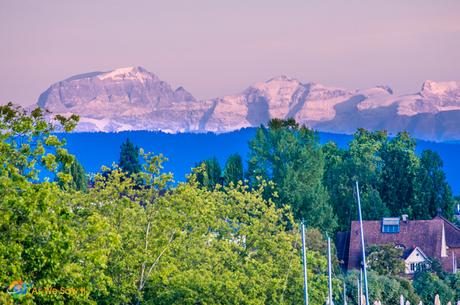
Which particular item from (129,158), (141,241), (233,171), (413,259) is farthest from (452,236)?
(141,241)

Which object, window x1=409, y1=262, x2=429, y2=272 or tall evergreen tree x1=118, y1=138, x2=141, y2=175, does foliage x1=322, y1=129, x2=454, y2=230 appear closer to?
window x1=409, y1=262, x2=429, y2=272

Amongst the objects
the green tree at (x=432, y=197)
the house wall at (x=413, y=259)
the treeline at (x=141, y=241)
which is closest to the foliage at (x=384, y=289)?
the treeline at (x=141, y=241)

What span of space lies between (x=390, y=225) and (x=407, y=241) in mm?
2315

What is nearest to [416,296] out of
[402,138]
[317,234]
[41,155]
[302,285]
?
[317,234]

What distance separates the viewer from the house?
104000mm

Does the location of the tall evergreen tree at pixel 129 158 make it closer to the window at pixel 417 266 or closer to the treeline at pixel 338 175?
the treeline at pixel 338 175

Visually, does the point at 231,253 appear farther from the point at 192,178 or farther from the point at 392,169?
the point at 392,169

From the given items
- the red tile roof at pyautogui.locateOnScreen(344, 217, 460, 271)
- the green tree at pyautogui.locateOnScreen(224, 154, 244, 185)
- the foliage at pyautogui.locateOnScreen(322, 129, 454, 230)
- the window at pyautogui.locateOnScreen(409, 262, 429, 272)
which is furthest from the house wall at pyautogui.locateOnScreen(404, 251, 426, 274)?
the green tree at pyautogui.locateOnScreen(224, 154, 244, 185)

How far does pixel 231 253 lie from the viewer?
5519 cm

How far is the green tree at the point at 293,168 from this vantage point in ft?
355

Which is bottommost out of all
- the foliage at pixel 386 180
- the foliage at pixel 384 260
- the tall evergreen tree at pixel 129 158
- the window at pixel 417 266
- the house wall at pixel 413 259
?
the window at pixel 417 266

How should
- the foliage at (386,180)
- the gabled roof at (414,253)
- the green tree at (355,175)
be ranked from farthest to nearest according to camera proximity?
the foliage at (386,180)
the green tree at (355,175)
the gabled roof at (414,253)

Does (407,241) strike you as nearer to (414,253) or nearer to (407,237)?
(407,237)

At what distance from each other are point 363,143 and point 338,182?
11.5m
